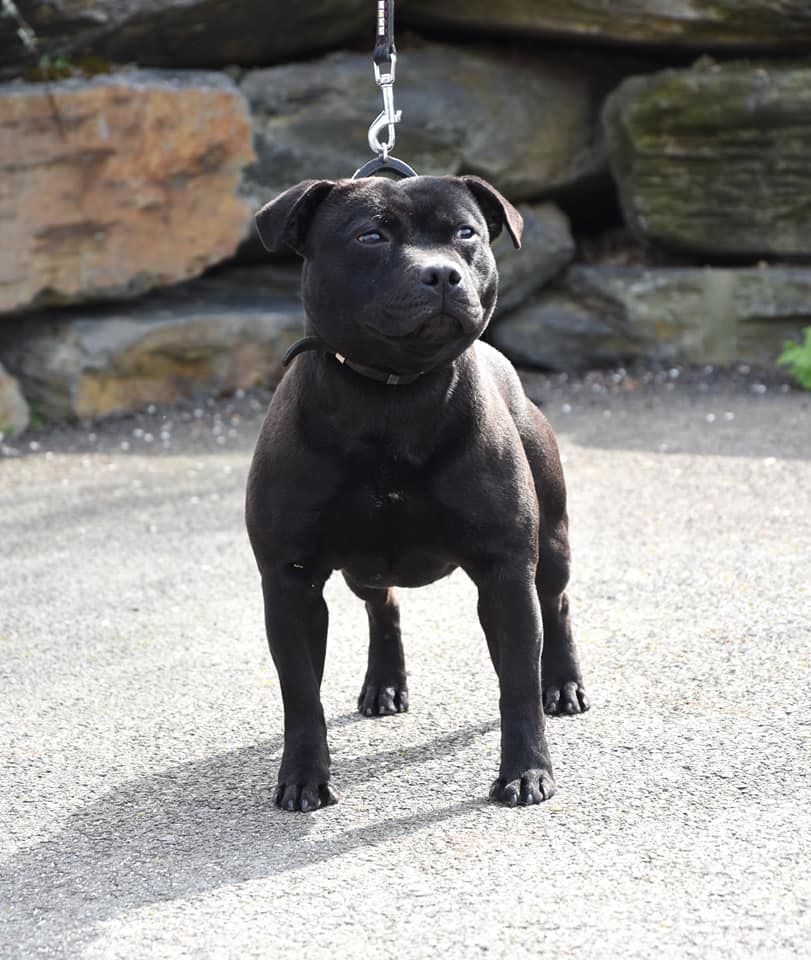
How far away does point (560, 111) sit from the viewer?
10312 mm

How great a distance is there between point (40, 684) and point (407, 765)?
4.93ft

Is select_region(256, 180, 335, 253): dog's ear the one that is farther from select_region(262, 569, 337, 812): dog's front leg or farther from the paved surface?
the paved surface

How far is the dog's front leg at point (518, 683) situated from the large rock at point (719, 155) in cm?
656

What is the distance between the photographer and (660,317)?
9977mm

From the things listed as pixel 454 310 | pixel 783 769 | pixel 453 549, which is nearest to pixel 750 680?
pixel 783 769

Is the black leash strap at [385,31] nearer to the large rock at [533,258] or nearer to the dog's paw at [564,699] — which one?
the dog's paw at [564,699]

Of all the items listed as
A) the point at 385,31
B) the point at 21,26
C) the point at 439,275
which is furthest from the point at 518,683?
the point at 21,26

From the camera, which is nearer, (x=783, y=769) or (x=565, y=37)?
(x=783, y=769)

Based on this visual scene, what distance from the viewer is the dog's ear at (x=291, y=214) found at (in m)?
3.59

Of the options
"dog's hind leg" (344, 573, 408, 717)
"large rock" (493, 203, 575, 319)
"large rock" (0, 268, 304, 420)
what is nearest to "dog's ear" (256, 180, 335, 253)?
"dog's hind leg" (344, 573, 408, 717)

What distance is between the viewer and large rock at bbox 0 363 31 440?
874 centimetres

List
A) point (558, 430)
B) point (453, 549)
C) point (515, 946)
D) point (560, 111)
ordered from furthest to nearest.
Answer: point (560, 111)
point (558, 430)
point (453, 549)
point (515, 946)

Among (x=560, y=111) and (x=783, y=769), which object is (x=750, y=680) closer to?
(x=783, y=769)

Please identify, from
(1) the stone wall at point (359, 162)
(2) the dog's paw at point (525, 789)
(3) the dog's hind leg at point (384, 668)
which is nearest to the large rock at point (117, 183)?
(1) the stone wall at point (359, 162)
